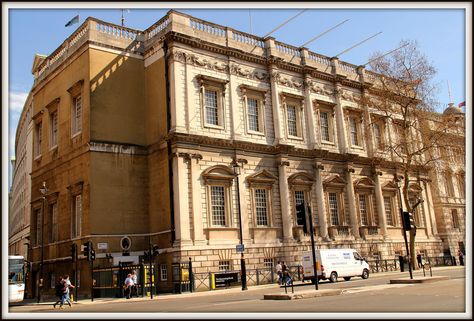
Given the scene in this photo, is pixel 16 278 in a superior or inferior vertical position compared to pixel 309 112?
inferior

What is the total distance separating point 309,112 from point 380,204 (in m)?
11.1

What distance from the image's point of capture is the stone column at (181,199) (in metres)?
31.7

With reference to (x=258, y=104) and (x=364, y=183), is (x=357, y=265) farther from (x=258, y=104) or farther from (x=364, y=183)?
(x=258, y=104)

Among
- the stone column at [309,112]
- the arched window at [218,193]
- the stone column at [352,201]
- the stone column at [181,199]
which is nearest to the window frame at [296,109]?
the stone column at [309,112]

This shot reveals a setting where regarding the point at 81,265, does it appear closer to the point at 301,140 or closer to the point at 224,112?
the point at 224,112

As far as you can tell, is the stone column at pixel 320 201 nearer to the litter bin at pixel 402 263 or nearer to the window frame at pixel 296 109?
the window frame at pixel 296 109

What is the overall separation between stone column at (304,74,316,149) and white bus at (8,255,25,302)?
23291 mm

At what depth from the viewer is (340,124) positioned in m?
44.1

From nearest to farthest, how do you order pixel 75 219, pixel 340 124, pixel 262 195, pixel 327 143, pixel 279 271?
pixel 279 271, pixel 75 219, pixel 262 195, pixel 327 143, pixel 340 124

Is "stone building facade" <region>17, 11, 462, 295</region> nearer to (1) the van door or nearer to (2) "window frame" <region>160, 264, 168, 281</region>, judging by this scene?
(2) "window frame" <region>160, 264, 168, 281</region>

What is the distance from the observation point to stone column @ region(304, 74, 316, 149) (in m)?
41.3

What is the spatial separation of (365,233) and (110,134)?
22.9 meters

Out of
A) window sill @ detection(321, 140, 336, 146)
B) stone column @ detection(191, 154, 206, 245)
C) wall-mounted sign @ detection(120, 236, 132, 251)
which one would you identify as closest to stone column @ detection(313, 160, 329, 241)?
window sill @ detection(321, 140, 336, 146)

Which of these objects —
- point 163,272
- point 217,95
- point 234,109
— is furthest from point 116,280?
point 217,95
